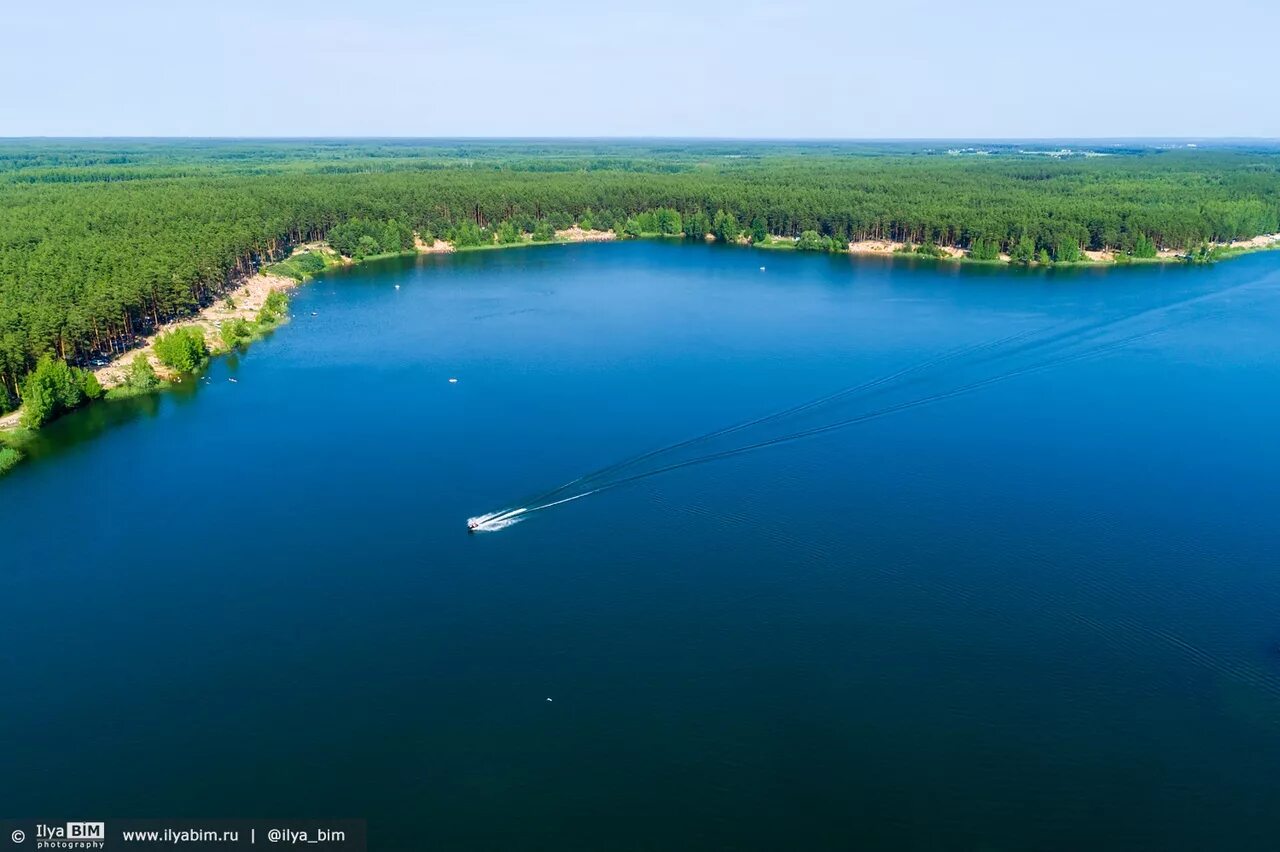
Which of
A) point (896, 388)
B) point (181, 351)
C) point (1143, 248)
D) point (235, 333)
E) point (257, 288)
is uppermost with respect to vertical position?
point (1143, 248)

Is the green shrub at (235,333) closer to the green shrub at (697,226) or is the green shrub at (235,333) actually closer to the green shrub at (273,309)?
the green shrub at (273,309)

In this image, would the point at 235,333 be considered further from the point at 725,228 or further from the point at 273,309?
the point at 725,228

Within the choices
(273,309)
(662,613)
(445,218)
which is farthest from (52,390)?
(445,218)

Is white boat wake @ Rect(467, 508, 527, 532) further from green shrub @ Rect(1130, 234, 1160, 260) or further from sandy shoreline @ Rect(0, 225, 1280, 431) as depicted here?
green shrub @ Rect(1130, 234, 1160, 260)

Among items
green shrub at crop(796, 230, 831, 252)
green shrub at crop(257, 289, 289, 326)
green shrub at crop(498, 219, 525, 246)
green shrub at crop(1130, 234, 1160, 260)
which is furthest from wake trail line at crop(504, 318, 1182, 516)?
green shrub at crop(498, 219, 525, 246)

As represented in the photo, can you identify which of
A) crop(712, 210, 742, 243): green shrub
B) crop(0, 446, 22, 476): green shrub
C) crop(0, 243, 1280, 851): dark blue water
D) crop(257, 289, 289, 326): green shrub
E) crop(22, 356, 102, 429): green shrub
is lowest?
crop(0, 243, 1280, 851): dark blue water

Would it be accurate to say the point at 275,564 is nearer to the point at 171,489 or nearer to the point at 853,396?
the point at 171,489
